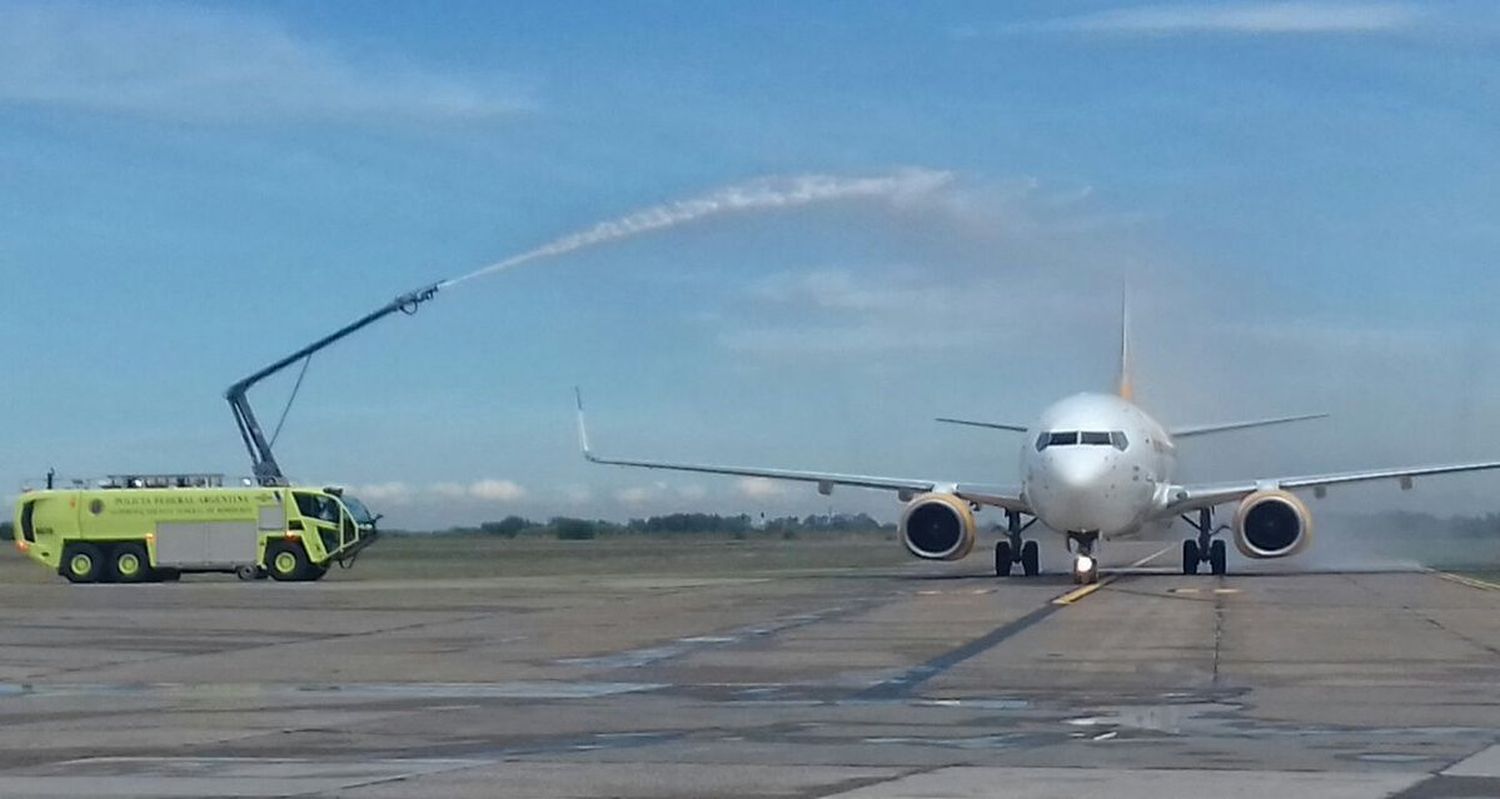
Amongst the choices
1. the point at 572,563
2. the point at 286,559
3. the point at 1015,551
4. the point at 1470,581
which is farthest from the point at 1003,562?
the point at 572,563

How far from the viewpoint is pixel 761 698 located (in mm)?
→ 19641

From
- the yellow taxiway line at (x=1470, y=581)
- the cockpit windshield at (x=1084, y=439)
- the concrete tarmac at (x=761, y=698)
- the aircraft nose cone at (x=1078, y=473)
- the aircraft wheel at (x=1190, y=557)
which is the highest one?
the cockpit windshield at (x=1084, y=439)

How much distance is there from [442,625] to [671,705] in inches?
493

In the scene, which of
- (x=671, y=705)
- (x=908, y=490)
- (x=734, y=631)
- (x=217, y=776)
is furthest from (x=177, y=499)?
(x=217, y=776)

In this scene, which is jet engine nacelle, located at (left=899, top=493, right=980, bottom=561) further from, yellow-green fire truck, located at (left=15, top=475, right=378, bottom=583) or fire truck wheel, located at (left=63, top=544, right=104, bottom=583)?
fire truck wheel, located at (left=63, top=544, right=104, bottom=583)

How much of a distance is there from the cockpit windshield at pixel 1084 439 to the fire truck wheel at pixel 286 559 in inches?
727

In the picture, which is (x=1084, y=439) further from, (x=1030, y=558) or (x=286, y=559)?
(x=286, y=559)

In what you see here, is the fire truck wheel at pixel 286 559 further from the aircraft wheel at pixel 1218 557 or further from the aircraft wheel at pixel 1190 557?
the aircraft wheel at pixel 1218 557

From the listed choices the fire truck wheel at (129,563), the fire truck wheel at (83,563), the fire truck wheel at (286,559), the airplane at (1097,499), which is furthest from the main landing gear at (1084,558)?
the fire truck wheel at (83,563)

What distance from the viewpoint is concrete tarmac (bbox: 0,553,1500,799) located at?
13.8 meters

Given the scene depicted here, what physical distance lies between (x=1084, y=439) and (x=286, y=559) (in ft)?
65.0

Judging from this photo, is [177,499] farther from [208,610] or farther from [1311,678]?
[1311,678]

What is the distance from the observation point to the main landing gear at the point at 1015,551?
1951 inches

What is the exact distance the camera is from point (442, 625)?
31031mm
